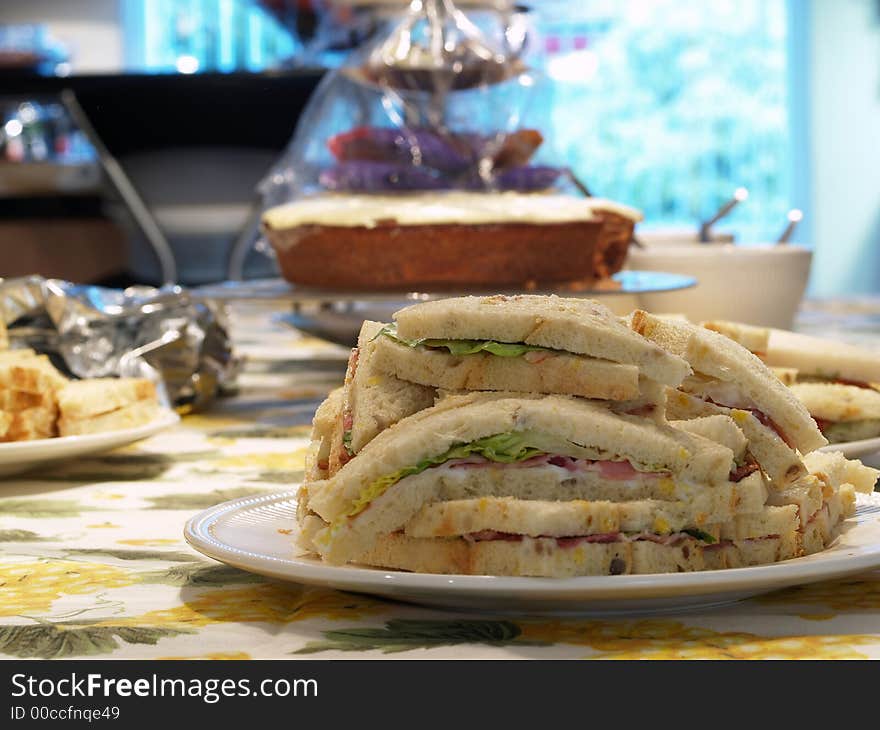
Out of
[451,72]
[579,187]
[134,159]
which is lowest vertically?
[134,159]

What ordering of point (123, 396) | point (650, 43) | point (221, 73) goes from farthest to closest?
point (650, 43)
point (221, 73)
point (123, 396)

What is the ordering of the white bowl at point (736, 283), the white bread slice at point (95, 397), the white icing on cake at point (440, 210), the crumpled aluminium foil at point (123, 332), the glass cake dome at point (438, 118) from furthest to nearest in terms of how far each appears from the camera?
the white bowl at point (736, 283) < the glass cake dome at point (438, 118) < the white icing on cake at point (440, 210) < the crumpled aluminium foil at point (123, 332) < the white bread slice at point (95, 397)

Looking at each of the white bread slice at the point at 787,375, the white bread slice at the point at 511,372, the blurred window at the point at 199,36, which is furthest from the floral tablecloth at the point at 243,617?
the blurred window at the point at 199,36

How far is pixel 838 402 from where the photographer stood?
46.7 inches

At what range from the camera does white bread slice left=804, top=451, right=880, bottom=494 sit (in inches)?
33.2

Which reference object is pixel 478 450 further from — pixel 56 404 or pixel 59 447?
pixel 56 404

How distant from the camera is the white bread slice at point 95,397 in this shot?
1329 millimetres

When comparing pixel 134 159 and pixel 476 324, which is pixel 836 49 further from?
pixel 476 324

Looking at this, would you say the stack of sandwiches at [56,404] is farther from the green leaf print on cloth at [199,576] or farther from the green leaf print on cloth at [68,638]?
the green leaf print on cloth at [68,638]

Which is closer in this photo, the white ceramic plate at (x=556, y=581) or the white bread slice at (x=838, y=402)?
the white ceramic plate at (x=556, y=581)

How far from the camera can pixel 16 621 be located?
0.77 metres

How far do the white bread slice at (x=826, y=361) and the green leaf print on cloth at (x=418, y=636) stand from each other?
2.13ft
